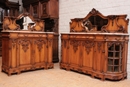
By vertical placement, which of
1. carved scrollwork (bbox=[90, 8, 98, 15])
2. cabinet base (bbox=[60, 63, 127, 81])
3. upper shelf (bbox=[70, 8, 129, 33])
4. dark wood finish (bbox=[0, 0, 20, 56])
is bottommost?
cabinet base (bbox=[60, 63, 127, 81])

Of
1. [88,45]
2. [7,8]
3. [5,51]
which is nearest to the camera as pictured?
[88,45]

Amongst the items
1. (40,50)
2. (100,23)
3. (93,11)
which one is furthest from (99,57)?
(40,50)

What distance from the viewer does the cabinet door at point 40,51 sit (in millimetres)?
3961

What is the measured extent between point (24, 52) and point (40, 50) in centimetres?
45

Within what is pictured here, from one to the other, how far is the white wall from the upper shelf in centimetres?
19

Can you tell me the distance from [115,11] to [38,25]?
2077mm

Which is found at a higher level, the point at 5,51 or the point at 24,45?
the point at 24,45

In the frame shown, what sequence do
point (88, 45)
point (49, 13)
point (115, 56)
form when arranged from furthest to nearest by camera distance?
point (49, 13) → point (88, 45) → point (115, 56)

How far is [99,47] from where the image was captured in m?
3.34

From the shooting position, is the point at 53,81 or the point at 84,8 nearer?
the point at 53,81

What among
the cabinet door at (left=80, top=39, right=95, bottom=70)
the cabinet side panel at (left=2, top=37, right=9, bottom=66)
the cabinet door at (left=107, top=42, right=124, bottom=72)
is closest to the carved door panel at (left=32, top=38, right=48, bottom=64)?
the cabinet side panel at (left=2, top=37, right=9, bottom=66)

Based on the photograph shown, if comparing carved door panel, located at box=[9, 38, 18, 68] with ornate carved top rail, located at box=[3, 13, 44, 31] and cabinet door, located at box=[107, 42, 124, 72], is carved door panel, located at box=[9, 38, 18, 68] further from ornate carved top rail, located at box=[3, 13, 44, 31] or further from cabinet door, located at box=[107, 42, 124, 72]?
cabinet door, located at box=[107, 42, 124, 72]

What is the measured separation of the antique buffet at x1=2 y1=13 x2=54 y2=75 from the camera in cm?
355

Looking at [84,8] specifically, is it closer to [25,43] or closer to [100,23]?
[100,23]
